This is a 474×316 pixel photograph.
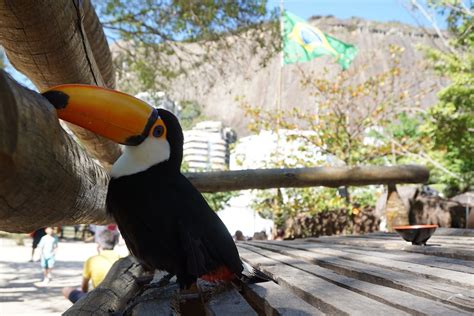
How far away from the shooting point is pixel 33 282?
439 inches

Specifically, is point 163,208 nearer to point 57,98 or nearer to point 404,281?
point 57,98

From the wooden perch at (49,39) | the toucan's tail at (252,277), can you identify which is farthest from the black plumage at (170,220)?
the wooden perch at (49,39)

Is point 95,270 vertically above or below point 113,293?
below

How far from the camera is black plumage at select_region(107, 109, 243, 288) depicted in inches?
69.3

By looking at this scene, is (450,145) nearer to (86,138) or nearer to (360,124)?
(360,124)

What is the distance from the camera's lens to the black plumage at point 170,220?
1761 millimetres

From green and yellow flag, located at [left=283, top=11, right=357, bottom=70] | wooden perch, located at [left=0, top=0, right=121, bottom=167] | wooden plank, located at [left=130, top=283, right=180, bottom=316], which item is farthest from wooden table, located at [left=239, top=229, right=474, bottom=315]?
green and yellow flag, located at [left=283, top=11, right=357, bottom=70]

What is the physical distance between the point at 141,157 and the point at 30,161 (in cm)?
90

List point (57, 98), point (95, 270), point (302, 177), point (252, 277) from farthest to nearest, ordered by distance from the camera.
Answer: point (95, 270)
point (302, 177)
point (252, 277)
point (57, 98)

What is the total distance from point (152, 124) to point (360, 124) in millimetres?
11368

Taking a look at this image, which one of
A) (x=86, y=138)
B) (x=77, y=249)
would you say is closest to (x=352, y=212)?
(x=86, y=138)

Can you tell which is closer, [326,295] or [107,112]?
[107,112]

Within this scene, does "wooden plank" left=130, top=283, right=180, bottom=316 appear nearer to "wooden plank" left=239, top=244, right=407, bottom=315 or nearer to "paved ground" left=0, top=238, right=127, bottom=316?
"wooden plank" left=239, top=244, right=407, bottom=315

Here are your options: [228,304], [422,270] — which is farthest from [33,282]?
[422,270]
